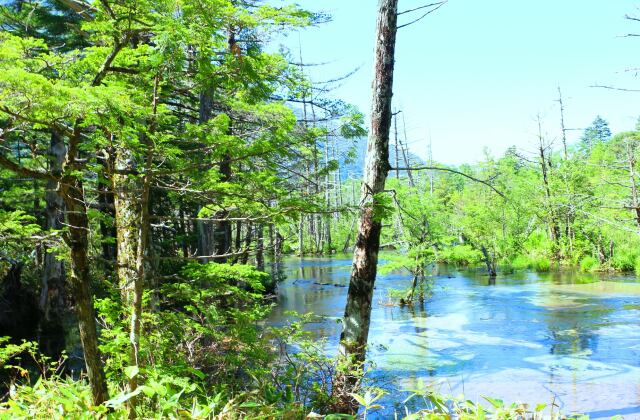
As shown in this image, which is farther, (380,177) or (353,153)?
(353,153)

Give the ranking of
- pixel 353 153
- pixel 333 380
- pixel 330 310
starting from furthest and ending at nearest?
pixel 330 310
pixel 353 153
pixel 333 380

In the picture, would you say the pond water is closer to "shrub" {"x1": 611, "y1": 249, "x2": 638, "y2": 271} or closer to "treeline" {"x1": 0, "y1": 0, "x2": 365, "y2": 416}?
"shrub" {"x1": 611, "y1": 249, "x2": 638, "y2": 271}

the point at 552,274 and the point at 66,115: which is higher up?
the point at 66,115

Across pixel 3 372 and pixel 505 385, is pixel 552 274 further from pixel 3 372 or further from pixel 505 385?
pixel 3 372

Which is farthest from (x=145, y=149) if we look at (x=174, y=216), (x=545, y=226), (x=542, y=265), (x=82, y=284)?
(x=545, y=226)

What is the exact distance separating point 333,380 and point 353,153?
13.7 ft

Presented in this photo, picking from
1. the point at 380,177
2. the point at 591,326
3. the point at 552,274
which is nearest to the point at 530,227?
the point at 552,274

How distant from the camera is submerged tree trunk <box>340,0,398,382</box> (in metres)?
5.93

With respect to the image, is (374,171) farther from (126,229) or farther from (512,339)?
(512,339)

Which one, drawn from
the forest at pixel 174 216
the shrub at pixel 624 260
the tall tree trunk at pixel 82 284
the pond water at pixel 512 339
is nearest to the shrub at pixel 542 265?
the shrub at pixel 624 260

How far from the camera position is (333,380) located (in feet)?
18.3

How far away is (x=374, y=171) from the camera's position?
593cm

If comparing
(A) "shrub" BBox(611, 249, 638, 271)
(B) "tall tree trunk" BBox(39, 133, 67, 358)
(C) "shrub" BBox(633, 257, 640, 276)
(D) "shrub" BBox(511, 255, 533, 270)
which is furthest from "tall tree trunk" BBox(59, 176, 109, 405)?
(D) "shrub" BBox(511, 255, 533, 270)

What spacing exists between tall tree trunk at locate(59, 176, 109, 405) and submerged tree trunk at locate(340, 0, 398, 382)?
318 centimetres
